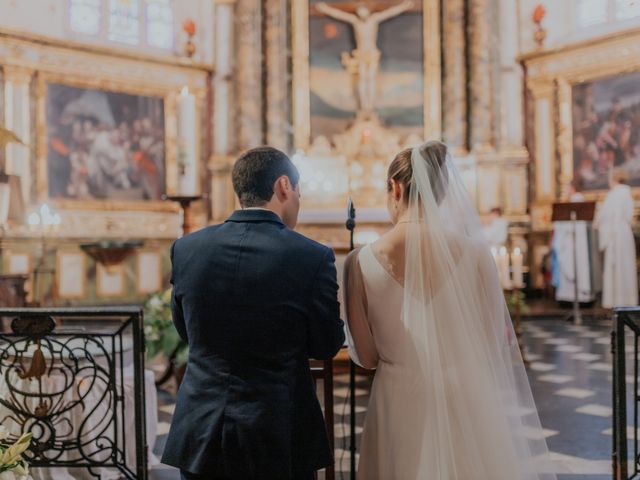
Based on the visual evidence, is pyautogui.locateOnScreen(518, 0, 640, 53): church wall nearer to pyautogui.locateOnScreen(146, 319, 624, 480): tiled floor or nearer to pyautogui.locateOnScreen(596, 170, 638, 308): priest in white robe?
pyautogui.locateOnScreen(596, 170, 638, 308): priest in white robe

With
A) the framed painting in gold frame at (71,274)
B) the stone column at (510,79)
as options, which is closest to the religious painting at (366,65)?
the stone column at (510,79)

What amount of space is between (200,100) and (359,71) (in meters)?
2.93

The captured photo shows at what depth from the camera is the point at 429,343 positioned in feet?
7.40

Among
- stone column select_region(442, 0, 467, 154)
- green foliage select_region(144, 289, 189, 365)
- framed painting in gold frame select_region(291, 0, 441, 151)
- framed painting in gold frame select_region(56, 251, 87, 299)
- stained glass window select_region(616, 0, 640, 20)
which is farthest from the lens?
framed painting in gold frame select_region(291, 0, 441, 151)

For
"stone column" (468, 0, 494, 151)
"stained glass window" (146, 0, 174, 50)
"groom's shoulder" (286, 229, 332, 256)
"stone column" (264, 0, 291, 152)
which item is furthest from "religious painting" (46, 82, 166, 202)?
"groom's shoulder" (286, 229, 332, 256)

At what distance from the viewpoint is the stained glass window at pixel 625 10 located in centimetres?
1111

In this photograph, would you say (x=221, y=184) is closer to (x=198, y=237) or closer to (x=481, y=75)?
(x=481, y=75)

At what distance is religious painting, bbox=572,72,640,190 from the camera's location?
10.8 meters

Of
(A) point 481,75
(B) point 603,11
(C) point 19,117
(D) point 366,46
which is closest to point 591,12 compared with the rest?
(B) point 603,11

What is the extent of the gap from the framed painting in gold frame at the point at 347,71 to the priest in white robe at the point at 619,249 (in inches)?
147

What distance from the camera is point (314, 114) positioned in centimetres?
1254

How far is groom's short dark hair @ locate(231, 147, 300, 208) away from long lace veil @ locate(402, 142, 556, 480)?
545 millimetres

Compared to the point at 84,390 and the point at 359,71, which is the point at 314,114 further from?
the point at 84,390

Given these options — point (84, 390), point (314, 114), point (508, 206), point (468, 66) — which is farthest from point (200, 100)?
point (84, 390)
